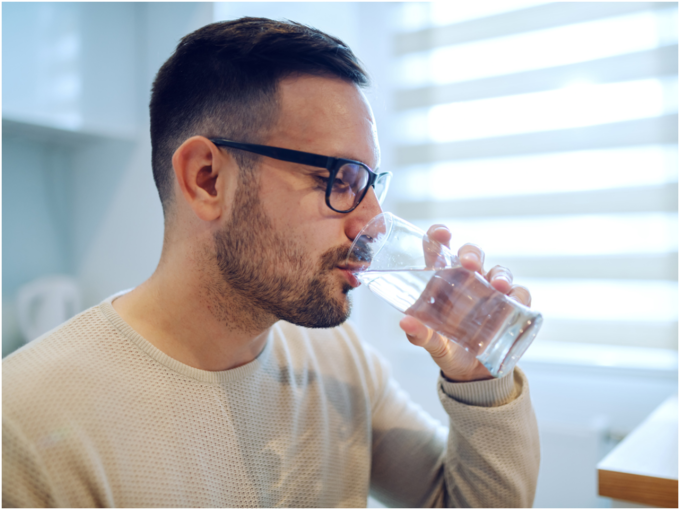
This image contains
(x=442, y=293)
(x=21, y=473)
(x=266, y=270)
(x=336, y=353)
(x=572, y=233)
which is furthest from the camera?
(x=572, y=233)

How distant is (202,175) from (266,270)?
0.20m

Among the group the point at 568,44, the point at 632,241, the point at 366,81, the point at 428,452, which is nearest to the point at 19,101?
the point at 366,81

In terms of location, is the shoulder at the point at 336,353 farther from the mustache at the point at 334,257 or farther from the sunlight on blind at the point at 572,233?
the sunlight on blind at the point at 572,233

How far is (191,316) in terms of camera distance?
0.85 m

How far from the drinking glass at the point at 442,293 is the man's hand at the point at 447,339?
20 millimetres

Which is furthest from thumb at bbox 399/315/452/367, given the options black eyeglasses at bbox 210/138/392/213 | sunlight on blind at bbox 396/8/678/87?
sunlight on blind at bbox 396/8/678/87

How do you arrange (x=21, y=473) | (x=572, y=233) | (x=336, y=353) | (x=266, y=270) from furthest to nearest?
(x=572, y=233) < (x=336, y=353) < (x=266, y=270) < (x=21, y=473)

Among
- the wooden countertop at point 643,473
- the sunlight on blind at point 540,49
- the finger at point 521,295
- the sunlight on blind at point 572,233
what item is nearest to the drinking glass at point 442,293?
the finger at point 521,295

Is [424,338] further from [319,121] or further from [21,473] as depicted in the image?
[21,473]

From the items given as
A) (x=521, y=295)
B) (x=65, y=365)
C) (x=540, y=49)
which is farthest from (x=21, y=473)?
(x=540, y=49)

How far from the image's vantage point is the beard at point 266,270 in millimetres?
845

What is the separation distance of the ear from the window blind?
1303mm

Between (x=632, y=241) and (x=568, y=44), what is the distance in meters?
0.72

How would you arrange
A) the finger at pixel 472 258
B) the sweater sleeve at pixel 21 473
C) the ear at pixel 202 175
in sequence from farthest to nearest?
the ear at pixel 202 175 → the finger at pixel 472 258 → the sweater sleeve at pixel 21 473
